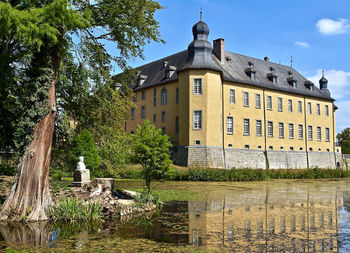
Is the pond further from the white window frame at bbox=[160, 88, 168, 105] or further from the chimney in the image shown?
the chimney

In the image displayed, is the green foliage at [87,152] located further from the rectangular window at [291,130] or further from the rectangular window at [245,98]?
the rectangular window at [291,130]

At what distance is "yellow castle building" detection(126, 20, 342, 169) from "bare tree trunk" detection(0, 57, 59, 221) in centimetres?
1861

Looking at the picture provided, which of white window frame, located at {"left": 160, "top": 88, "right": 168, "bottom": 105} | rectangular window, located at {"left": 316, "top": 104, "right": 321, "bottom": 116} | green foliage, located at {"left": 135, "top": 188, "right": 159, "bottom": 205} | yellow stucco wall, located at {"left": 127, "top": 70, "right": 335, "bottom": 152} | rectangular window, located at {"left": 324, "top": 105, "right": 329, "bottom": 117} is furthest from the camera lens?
rectangular window, located at {"left": 324, "top": 105, "right": 329, "bottom": 117}

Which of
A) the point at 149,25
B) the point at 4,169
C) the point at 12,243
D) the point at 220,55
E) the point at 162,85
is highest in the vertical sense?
the point at 220,55

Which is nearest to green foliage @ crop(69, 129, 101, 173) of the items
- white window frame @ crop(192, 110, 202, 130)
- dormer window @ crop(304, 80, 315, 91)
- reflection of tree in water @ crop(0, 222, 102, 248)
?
white window frame @ crop(192, 110, 202, 130)

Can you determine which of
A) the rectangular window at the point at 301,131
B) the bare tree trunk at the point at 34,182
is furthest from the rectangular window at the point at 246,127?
the bare tree trunk at the point at 34,182

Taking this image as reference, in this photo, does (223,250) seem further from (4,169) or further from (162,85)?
(162,85)

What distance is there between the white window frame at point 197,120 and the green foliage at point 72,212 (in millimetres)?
23474

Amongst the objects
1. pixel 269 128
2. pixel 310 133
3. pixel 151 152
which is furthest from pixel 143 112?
pixel 151 152

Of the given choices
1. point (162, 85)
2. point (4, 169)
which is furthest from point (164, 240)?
point (162, 85)

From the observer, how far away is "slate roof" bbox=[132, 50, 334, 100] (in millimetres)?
38728

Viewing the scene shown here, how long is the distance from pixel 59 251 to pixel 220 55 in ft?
116

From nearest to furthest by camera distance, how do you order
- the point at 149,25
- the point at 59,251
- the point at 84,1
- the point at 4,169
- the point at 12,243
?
the point at 59,251 < the point at 12,243 < the point at 84,1 < the point at 149,25 < the point at 4,169

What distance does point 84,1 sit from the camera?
13.5 m
